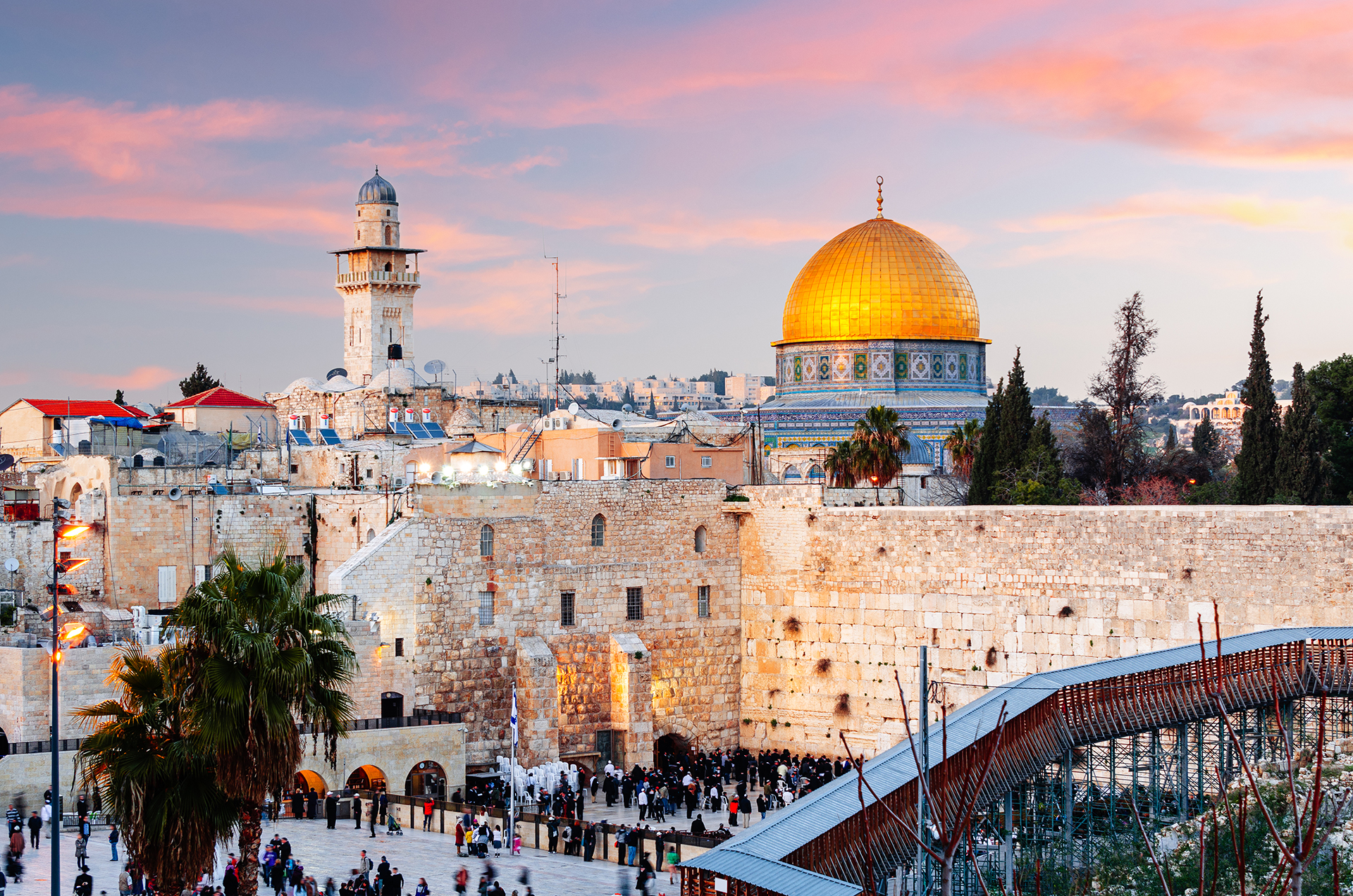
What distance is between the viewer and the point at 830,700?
2842 cm

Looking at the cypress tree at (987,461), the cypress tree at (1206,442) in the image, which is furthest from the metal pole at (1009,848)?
the cypress tree at (1206,442)

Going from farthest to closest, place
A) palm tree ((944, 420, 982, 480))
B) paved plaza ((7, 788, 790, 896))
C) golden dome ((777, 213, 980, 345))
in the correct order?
golden dome ((777, 213, 980, 345)) < palm tree ((944, 420, 982, 480)) < paved plaza ((7, 788, 790, 896))

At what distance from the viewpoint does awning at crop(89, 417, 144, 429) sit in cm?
3741

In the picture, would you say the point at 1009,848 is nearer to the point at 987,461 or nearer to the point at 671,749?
the point at 671,749

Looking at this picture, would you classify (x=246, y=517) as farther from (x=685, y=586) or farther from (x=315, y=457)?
(x=685, y=586)

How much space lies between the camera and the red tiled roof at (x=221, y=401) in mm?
42031

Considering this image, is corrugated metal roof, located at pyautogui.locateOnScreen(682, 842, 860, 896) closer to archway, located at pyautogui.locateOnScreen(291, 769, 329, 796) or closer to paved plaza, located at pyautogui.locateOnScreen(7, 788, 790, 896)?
paved plaza, located at pyautogui.locateOnScreen(7, 788, 790, 896)

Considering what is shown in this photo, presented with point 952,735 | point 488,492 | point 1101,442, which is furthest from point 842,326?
point 952,735

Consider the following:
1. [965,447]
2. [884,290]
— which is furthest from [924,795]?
[884,290]

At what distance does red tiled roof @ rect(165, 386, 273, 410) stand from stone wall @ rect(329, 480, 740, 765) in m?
17.2

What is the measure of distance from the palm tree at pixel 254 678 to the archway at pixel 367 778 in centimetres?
870

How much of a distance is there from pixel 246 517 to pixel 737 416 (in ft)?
90.8

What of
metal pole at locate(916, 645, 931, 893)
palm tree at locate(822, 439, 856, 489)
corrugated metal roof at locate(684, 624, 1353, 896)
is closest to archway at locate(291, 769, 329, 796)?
corrugated metal roof at locate(684, 624, 1353, 896)

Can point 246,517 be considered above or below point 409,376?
below
